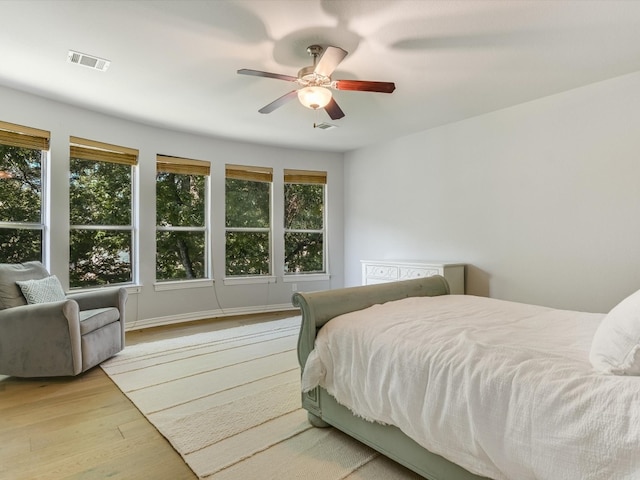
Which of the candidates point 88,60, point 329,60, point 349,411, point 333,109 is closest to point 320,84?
point 329,60

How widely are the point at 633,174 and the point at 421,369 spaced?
9.84 ft

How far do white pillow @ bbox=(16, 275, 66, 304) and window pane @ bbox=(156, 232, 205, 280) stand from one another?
60.1 inches

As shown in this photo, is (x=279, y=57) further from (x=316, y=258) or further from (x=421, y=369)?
(x=316, y=258)

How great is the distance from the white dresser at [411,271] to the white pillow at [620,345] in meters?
2.59

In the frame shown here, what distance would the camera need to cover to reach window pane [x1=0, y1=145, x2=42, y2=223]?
3516 mm

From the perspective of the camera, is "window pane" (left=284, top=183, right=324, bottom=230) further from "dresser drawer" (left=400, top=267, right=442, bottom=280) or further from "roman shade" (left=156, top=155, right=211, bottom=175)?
"dresser drawer" (left=400, top=267, right=442, bottom=280)

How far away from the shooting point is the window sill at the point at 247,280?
17.2 feet

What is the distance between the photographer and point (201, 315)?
498cm

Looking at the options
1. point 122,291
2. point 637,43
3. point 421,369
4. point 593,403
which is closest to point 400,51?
point 637,43

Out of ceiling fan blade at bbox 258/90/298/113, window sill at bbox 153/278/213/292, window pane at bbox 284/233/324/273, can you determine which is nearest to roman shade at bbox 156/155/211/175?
window sill at bbox 153/278/213/292

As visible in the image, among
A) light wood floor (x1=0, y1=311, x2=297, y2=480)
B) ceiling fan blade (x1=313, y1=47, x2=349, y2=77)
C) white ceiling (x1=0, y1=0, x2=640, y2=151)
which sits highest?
white ceiling (x1=0, y1=0, x2=640, y2=151)

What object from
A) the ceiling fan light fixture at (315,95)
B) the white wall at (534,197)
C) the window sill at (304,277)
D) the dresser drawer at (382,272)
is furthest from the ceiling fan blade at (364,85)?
the window sill at (304,277)

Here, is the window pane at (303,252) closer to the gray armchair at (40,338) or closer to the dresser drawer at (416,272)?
the dresser drawer at (416,272)

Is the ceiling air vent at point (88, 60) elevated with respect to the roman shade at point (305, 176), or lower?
elevated
